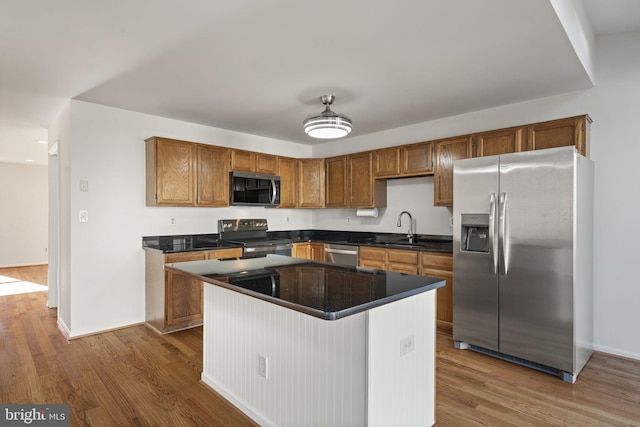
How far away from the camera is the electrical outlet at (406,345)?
5.88ft

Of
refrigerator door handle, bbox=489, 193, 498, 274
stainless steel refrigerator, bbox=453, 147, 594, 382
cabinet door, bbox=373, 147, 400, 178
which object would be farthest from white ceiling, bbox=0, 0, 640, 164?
refrigerator door handle, bbox=489, 193, 498, 274

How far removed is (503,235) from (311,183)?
298 cm

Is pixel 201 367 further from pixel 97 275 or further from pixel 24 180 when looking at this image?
pixel 24 180

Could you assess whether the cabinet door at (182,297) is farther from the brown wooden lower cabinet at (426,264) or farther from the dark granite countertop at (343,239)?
the brown wooden lower cabinet at (426,264)

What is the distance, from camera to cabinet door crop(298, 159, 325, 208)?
17.5 ft

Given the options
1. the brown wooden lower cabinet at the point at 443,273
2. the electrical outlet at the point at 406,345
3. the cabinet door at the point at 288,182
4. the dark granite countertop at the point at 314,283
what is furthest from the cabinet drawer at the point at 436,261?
the cabinet door at the point at 288,182

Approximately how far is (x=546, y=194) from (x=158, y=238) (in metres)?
3.94

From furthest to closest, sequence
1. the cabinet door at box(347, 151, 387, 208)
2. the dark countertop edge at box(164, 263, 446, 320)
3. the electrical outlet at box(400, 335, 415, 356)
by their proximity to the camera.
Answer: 1. the cabinet door at box(347, 151, 387, 208)
2. the electrical outlet at box(400, 335, 415, 356)
3. the dark countertop edge at box(164, 263, 446, 320)

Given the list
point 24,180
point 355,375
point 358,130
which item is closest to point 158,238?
point 358,130

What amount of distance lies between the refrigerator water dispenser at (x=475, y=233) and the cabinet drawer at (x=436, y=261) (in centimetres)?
39

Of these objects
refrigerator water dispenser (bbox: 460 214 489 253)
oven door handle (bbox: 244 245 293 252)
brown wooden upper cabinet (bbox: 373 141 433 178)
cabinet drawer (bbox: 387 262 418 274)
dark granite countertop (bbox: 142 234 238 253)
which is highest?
brown wooden upper cabinet (bbox: 373 141 433 178)

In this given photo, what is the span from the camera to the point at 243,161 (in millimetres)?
4664

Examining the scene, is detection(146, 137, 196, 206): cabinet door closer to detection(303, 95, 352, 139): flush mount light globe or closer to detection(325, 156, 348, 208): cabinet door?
detection(303, 95, 352, 139): flush mount light globe

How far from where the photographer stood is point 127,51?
250 cm
